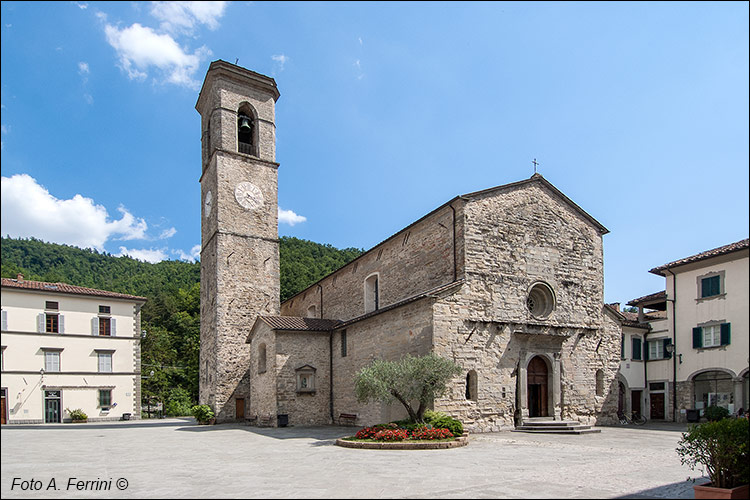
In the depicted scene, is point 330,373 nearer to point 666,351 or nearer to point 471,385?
point 471,385

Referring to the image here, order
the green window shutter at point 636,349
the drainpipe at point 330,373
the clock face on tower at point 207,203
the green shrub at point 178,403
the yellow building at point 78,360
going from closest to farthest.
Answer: the drainpipe at point 330,373
the yellow building at point 78,360
the green window shutter at point 636,349
the clock face on tower at point 207,203
the green shrub at point 178,403

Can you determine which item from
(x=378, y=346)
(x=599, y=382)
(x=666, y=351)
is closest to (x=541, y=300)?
(x=599, y=382)

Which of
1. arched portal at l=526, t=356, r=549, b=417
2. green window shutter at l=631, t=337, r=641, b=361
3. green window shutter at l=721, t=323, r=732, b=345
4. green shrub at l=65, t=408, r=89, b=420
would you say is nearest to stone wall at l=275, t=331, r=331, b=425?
arched portal at l=526, t=356, r=549, b=417

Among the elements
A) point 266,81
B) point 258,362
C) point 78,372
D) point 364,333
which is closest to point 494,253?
point 364,333

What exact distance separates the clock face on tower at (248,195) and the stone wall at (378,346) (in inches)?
426

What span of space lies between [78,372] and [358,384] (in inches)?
1012

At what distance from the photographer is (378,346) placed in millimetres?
21953

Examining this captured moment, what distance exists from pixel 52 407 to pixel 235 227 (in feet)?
54.1

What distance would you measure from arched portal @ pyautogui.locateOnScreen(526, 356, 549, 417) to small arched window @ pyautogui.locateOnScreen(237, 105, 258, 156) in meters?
21.2

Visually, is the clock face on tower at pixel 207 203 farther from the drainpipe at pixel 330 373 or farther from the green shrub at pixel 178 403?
the green shrub at pixel 178 403

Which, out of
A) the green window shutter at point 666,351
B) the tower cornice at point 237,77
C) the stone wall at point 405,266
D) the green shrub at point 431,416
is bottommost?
the green shrub at point 431,416

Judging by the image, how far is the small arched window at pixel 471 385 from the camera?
19.5 meters

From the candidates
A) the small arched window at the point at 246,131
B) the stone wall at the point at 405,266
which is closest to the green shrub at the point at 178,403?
the stone wall at the point at 405,266

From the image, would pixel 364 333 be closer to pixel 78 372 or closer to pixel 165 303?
pixel 78 372
